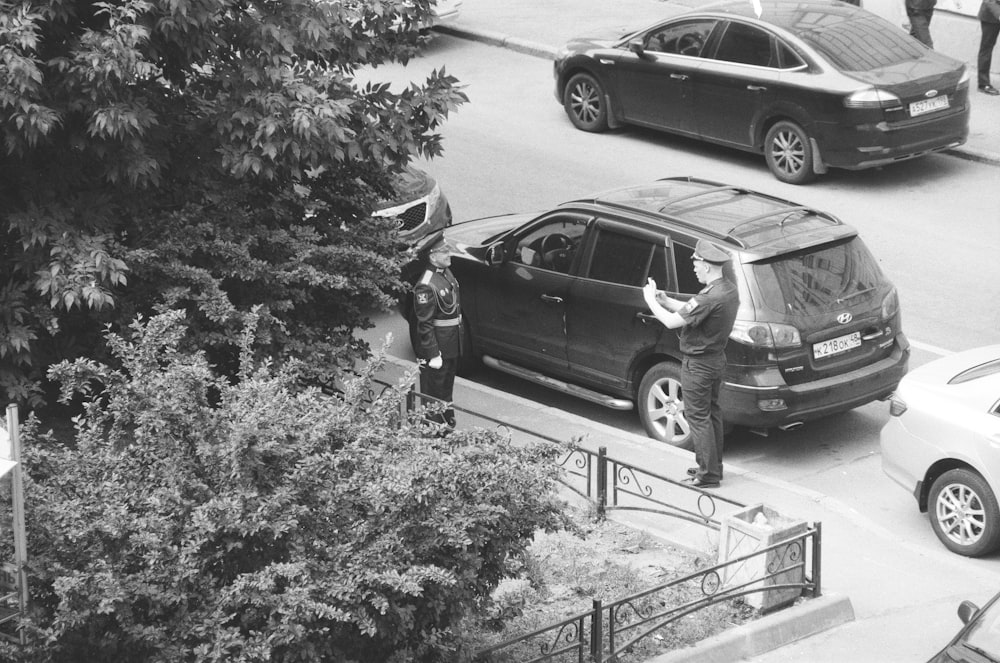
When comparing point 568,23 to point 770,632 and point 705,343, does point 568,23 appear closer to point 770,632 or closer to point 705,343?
point 705,343

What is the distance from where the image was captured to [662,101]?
17.2m

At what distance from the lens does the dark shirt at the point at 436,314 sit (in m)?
10.6

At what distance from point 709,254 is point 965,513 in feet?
7.75

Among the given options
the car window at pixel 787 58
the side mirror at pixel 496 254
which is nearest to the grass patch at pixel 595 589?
the side mirror at pixel 496 254

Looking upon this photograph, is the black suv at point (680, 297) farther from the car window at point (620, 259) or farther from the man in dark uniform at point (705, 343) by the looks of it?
the man in dark uniform at point (705, 343)

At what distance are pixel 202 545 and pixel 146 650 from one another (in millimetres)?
479

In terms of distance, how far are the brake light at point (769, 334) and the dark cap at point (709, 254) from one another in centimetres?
54

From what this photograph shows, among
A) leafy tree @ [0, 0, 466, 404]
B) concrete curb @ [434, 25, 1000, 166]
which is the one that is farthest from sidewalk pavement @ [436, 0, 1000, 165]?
leafy tree @ [0, 0, 466, 404]

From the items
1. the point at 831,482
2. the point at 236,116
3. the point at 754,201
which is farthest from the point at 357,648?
the point at 754,201

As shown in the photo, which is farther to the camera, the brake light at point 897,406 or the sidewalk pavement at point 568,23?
the sidewalk pavement at point 568,23

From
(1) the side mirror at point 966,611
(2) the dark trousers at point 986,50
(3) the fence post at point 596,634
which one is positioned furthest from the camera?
(2) the dark trousers at point 986,50

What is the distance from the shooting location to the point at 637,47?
17.2 meters

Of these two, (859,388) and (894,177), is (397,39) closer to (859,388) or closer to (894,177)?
(859,388)

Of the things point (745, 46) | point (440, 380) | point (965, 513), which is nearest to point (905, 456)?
point (965, 513)
